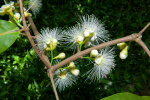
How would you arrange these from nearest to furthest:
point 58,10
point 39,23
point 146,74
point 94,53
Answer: point 94,53 < point 146,74 < point 39,23 < point 58,10

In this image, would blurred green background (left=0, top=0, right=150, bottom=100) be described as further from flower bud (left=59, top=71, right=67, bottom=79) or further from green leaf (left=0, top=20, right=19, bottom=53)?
green leaf (left=0, top=20, right=19, bottom=53)

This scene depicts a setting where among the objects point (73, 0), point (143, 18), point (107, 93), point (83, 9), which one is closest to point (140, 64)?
point (107, 93)

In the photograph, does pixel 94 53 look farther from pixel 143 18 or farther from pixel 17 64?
pixel 143 18

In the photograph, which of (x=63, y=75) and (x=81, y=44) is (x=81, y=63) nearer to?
(x=63, y=75)

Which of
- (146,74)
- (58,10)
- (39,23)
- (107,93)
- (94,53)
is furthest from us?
(58,10)

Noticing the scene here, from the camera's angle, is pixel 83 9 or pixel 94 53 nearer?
pixel 94 53

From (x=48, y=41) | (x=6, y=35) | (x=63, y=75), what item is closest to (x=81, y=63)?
(x=63, y=75)

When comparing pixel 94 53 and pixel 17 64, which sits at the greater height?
pixel 17 64

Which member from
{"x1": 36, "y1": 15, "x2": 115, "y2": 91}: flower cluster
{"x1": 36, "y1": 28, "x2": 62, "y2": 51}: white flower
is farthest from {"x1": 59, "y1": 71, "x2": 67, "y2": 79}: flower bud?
{"x1": 36, "y1": 28, "x2": 62, "y2": 51}: white flower
